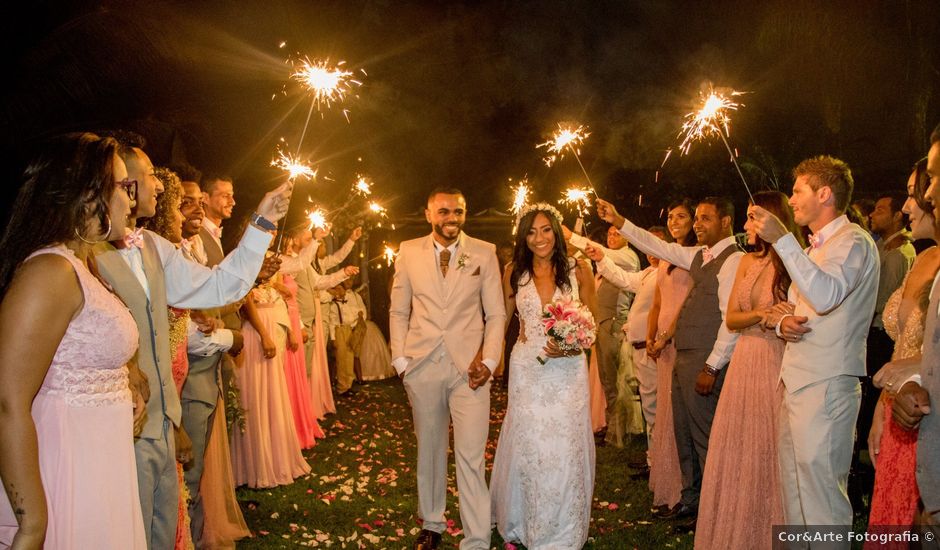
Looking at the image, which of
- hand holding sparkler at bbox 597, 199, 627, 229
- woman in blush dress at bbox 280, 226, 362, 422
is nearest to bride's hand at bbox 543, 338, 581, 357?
hand holding sparkler at bbox 597, 199, 627, 229

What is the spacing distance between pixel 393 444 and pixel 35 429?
6.65 m

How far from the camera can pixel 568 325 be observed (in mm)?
5133

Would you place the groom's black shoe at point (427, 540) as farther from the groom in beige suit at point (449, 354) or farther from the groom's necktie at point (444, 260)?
the groom's necktie at point (444, 260)

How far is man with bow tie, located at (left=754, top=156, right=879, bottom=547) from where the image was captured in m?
3.85

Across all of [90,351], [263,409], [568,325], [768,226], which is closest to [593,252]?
[568,325]

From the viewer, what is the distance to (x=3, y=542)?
2461mm

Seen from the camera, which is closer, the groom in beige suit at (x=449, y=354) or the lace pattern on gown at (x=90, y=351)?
the lace pattern on gown at (x=90, y=351)

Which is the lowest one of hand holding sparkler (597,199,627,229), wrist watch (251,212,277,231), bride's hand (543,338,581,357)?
bride's hand (543,338,581,357)

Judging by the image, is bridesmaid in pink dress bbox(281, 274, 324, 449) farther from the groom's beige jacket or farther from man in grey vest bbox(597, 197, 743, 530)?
man in grey vest bbox(597, 197, 743, 530)

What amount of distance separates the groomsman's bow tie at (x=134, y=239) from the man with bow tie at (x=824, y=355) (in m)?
3.37

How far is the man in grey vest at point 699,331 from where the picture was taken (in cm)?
558

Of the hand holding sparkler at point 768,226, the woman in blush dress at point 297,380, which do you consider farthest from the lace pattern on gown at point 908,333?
the woman in blush dress at point 297,380

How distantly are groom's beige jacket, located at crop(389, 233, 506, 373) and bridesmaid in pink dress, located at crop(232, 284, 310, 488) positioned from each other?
1.85 meters

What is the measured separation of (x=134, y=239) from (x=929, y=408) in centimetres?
361
